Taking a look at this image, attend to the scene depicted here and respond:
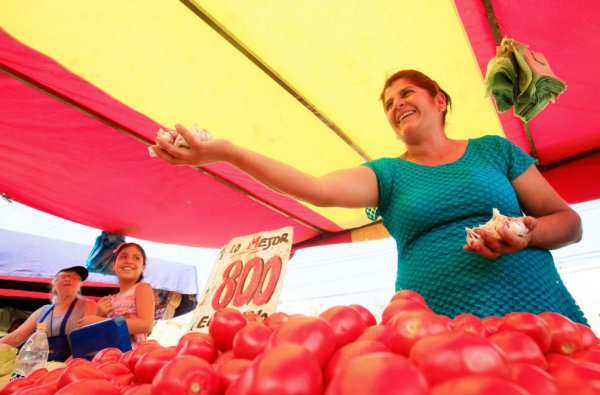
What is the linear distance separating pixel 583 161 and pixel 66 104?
3.73 metres

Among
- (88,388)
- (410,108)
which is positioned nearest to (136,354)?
(88,388)

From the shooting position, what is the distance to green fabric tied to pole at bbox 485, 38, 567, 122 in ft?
5.25

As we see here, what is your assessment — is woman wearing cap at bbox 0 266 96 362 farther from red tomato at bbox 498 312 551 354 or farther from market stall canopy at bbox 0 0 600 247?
red tomato at bbox 498 312 551 354

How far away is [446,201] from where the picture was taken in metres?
1.05

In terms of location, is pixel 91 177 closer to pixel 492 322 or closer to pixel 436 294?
pixel 436 294

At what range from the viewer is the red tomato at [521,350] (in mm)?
448

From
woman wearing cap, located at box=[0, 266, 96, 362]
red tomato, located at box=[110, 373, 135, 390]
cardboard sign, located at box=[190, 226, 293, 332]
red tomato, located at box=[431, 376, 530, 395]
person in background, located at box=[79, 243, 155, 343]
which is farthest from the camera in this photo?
woman wearing cap, located at box=[0, 266, 96, 362]

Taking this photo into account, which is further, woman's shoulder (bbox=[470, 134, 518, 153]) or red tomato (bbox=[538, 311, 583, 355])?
woman's shoulder (bbox=[470, 134, 518, 153])

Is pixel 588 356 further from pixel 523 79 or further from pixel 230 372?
pixel 523 79

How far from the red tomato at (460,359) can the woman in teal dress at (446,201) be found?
0.51 meters

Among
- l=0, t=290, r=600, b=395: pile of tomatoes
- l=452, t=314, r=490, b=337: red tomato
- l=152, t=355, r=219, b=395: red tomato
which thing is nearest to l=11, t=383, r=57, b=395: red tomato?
l=0, t=290, r=600, b=395: pile of tomatoes

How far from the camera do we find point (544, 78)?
1598 mm

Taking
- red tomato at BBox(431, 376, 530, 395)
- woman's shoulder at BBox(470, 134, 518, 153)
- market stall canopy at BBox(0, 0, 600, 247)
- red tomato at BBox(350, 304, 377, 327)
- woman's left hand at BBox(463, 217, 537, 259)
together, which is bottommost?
red tomato at BBox(431, 376, 530, 395)

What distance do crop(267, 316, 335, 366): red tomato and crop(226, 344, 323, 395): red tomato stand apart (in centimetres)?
7
